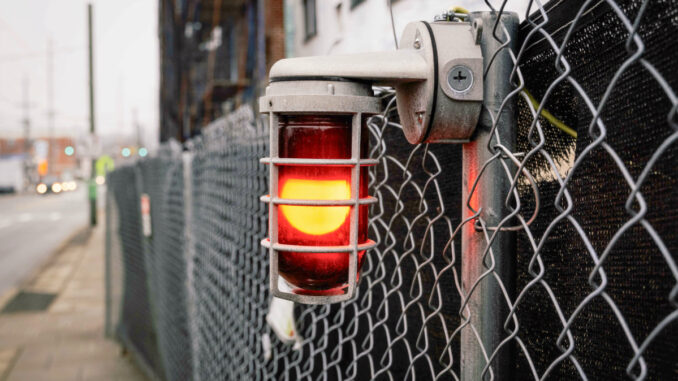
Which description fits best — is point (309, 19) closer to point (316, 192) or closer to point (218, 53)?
point (218, 53)

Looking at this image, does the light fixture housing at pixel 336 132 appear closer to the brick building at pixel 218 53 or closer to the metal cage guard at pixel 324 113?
the metal cage guard at pixel 324 113

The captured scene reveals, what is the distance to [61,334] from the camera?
25.0ft

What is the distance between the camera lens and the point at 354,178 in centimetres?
115

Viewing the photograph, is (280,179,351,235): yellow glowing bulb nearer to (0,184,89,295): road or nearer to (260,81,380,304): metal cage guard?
(260,81,380,304): metal cage guard

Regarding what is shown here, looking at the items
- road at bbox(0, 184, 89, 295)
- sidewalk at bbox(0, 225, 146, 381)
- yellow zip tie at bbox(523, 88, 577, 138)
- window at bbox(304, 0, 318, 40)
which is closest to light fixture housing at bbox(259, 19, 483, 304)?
yellow zip tie at bbox(523, 88, 577, 138)

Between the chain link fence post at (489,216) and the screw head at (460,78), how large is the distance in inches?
1.2

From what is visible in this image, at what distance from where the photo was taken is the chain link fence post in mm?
1062

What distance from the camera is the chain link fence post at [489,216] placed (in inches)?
41.8

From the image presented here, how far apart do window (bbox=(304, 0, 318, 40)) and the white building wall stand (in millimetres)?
145

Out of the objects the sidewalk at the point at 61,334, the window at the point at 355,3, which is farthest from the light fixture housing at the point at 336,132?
the window at the point at 355,3

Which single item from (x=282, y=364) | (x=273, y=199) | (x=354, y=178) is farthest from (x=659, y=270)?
(x=282, y=364)

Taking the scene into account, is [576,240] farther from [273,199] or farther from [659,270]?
[273,199]

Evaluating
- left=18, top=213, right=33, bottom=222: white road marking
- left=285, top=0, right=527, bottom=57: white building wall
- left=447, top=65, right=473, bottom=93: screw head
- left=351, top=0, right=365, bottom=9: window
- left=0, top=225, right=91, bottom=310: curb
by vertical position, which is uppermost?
left=351, top=0, right=365, bottom=9: window

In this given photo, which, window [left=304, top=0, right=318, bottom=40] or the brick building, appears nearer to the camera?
window [left=304, top=0, right=318, bottom=40]
